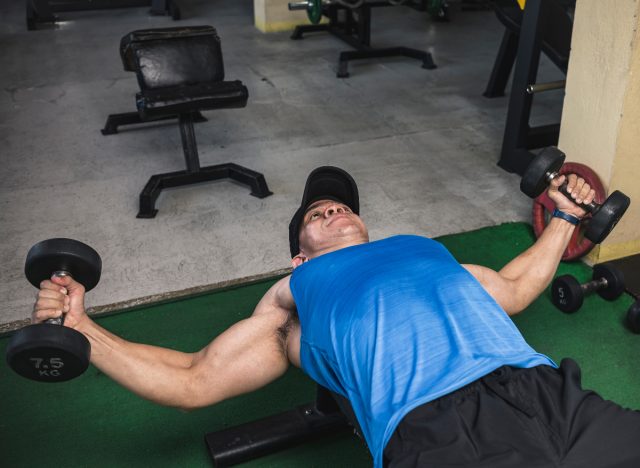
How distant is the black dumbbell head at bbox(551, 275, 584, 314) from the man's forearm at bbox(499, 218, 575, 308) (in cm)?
41

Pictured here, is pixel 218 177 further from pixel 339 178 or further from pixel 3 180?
pixel 339 178

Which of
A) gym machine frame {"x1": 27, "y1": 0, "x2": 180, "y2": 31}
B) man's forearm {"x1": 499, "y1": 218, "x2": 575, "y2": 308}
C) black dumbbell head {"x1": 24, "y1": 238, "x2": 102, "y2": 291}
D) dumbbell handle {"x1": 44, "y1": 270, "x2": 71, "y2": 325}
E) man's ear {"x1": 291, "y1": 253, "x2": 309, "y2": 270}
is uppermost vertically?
black dumbbell head {"x1": 24, "y1": 238, "x2": 102, "y2": 291}

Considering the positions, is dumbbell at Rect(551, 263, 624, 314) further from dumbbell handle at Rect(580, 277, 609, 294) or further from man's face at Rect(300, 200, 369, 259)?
man's face at Rect(300, 200, 369, 259)

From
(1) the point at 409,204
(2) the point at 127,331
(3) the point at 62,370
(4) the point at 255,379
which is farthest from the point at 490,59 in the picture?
(3) the point at 62,370

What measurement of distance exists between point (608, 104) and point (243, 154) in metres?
1.87

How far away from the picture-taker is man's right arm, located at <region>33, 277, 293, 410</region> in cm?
139

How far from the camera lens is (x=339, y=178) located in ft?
6.08

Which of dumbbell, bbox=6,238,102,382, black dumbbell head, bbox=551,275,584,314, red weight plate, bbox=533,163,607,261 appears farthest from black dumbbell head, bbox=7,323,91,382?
red weight plate, bbox=533,163,607,261

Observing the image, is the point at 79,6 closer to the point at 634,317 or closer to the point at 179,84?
the point at 179,84

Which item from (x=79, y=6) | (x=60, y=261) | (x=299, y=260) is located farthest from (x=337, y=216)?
(x=79, y=6)

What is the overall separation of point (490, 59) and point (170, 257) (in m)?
3.45

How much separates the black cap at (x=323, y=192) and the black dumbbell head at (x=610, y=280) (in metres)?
0.97

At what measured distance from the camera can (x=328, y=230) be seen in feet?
5.70

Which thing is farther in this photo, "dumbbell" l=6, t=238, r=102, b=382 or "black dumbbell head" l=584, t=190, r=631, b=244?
"black dumbbell head" l=584, t=190, r=631, b=244
